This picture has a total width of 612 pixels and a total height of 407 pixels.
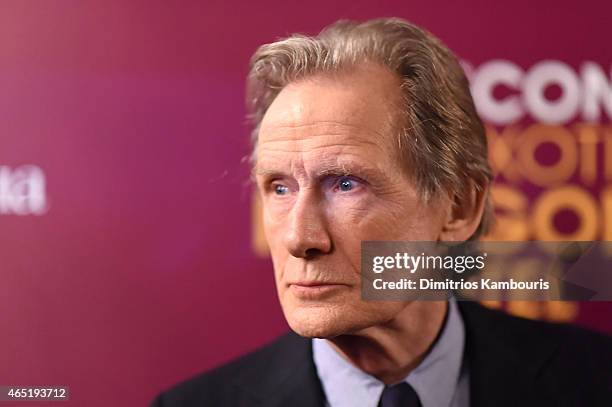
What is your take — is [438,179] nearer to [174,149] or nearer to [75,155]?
[174,149]

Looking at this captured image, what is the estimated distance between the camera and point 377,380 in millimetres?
1274

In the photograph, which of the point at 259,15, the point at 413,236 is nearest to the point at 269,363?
the point at 413,236

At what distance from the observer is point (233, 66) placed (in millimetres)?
1446

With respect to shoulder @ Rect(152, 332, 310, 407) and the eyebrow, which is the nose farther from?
shoulder @ Rect(152, 332, 310, 407)

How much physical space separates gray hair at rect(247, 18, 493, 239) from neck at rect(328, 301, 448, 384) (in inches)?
8.7

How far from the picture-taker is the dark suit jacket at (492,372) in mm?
1291

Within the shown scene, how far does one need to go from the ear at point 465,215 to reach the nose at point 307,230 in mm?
244

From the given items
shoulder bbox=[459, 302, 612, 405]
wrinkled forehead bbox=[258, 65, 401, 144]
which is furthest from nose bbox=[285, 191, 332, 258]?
shoulder bbox=[459, 302, 612, 405]

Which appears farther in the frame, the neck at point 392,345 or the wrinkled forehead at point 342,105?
the neck at point 392,345

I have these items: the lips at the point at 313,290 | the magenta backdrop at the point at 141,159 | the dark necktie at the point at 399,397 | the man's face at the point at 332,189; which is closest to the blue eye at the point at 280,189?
the man's face at the point at 332,189

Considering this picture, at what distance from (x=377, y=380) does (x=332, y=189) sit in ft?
1.13

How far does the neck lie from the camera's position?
1.27 metres

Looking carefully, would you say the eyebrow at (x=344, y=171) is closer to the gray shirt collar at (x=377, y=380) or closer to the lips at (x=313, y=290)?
the lips at (x=313, y=290)

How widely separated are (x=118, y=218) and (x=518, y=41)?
83 cm
